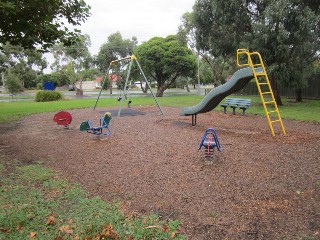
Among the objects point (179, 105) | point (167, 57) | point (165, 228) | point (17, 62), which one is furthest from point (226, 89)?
point (17, 62)

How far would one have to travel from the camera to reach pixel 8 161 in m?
7.11

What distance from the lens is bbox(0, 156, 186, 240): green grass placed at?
353 cm

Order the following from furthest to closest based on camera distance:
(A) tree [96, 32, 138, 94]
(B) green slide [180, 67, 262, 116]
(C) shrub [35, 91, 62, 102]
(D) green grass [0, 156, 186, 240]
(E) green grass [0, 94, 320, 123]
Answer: (A) tree [96, 32, 138, 94] → (C) shrub [35, 91, 62, 102] → (E) green grass [0, 94, 320, 123] → (B) green slide [180, 67, 262, 116] → (D) green grass [0, 156, 186, 240]

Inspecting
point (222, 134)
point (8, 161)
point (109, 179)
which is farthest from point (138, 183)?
point (222, 134)

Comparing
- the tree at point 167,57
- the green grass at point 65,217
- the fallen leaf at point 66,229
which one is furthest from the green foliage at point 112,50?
the fallen leaf at point 66,229

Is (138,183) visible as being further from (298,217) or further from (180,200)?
(298,217)

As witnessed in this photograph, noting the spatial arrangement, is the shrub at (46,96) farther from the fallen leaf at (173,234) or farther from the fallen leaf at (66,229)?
the fallen leaf at (173,234)

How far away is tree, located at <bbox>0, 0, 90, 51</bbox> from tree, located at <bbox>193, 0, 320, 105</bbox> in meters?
9.01

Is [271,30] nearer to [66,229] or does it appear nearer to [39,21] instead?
[39,21]

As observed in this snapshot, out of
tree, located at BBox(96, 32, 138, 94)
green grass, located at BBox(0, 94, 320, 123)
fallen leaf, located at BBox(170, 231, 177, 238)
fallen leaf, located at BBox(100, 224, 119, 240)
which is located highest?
tree, located at BBox(96, 32, 138, 94)

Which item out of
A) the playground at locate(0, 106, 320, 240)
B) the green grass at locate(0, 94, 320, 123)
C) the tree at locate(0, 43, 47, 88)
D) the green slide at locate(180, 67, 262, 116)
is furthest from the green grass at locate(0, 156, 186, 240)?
the tree at locate(0, 43, 47, 88)

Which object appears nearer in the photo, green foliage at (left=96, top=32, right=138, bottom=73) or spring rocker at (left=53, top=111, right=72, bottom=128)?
spring rocker at (left=53, top=111, right=72, bottom=128)

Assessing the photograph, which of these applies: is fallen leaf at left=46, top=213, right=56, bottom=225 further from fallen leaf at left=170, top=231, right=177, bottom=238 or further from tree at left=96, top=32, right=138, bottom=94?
tree at left=96, top=32, right=138, bottom=94

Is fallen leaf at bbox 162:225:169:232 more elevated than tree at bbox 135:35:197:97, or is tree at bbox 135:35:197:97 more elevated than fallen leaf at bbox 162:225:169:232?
tree at bbox 135:35:197:97
